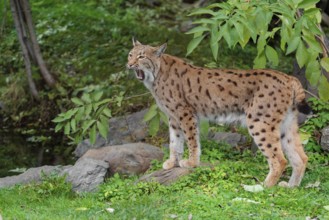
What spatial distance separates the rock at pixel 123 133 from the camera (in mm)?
12563

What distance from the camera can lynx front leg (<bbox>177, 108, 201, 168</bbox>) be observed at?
916 cm

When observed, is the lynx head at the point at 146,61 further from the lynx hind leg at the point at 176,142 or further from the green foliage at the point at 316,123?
the green foliage at the point at 316,123

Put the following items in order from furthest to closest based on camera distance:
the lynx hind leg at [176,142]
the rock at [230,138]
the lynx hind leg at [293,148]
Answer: the rock at [230,138] < the lynx hind leg at [176,142] < the lynx hind leg at [293,148]

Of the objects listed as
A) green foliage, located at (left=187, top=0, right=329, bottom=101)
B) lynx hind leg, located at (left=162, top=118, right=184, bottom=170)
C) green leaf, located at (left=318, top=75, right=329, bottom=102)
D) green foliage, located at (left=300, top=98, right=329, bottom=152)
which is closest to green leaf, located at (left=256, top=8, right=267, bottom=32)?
green foliage, located at (left=187, top=0, right=329, bottom=101)

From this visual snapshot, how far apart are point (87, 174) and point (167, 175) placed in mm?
1055

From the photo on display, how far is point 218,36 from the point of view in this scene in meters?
7.45

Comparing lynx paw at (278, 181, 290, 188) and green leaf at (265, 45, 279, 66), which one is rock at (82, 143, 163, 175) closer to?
lynx paw at (278, 181, 290, 188)

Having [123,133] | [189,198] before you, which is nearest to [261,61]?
[189,198]

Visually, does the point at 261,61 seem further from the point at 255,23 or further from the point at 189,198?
the point at 189,198

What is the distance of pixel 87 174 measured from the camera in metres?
9.13

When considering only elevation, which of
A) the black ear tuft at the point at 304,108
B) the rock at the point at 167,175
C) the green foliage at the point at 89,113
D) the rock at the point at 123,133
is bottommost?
the rock at the point at 123,133

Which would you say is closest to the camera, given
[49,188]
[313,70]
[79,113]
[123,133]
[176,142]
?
[313,70]

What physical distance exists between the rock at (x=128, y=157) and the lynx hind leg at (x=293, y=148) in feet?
6.54

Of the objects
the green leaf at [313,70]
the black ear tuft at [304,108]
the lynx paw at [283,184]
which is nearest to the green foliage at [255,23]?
the green leaf at [313,70]
